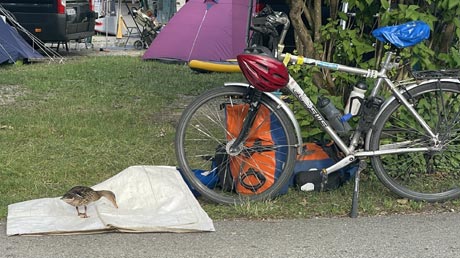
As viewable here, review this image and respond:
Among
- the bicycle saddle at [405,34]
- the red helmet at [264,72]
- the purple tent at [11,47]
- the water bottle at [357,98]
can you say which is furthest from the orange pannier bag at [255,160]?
the purple tent at [11,47]

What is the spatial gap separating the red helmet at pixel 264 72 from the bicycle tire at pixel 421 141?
780 millimetres

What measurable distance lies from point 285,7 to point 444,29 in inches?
96.2

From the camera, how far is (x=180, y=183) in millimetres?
4500

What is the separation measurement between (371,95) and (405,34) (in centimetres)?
48

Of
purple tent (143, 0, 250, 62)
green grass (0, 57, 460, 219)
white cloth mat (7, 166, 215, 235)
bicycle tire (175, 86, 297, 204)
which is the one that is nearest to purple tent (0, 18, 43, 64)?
green grass (0, 57, 460, 219)

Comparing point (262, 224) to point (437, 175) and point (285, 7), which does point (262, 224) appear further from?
point (285, 7)

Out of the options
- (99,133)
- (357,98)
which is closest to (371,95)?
(357,98)

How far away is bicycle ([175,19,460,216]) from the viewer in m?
4.36

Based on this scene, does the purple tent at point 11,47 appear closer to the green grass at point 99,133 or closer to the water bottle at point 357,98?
the green grass at point 99,133

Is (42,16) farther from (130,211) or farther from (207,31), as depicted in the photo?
(130,211)

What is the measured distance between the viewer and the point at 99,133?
625cm

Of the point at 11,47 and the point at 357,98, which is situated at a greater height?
the point at 357,98

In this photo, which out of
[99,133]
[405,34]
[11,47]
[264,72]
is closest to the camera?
[264,72]

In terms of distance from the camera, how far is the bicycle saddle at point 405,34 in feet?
14.2
